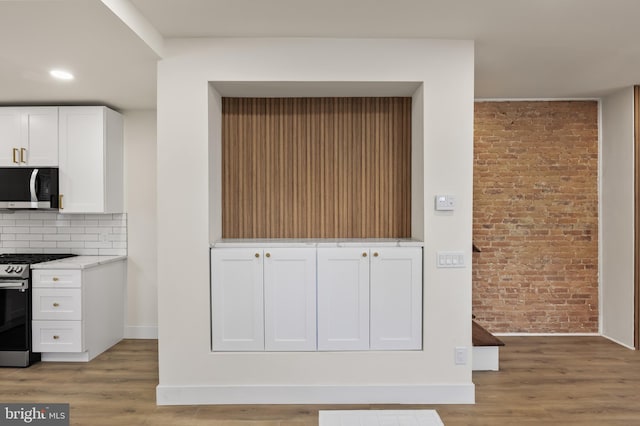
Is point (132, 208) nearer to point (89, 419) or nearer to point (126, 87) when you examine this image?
point (126, 87)

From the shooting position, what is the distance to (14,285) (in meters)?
4.19

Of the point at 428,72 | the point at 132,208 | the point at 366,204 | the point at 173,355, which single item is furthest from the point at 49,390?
the point at 428,72

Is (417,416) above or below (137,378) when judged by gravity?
above

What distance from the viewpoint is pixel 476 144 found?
5086 mm

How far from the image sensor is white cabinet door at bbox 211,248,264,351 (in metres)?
3.39

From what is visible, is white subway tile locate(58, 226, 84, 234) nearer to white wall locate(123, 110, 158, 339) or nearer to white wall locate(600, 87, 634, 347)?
white wall locate(123, 110, 158, 339)

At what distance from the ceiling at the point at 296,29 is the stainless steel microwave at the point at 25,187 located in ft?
2.87

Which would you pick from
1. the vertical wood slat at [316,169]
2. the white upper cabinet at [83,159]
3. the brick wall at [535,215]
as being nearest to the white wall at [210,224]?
the vertical wood slat at [316,169]

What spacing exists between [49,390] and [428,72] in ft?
12.8

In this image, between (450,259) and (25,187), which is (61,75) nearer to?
(25,187)

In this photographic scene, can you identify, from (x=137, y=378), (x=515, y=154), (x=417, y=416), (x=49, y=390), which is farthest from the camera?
(x=515, y=154)

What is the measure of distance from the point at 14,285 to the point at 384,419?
369 centimetres

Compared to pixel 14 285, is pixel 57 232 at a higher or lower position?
higher

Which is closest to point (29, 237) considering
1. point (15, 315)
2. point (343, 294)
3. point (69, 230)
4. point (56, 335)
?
point (69, 230)
